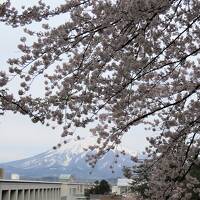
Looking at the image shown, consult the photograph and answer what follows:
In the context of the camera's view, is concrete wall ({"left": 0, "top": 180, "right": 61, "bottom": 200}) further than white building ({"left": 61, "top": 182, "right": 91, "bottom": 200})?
No

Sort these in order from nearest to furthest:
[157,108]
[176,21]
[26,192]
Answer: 1. [176,21]
2. [157,108]
3. [26,192]

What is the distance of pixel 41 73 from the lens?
6.48 metres

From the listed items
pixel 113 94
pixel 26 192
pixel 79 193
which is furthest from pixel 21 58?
pixel 79 193

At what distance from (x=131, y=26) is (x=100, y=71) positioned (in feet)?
2.18

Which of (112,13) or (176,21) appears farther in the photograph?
(176,21)

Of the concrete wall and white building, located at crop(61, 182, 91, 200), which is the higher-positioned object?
white building, located at crop(61, 182, 91, 200)

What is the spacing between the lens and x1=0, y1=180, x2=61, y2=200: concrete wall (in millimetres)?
44719

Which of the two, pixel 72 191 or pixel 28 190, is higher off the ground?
pixel 72 191

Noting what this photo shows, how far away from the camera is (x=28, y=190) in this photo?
55.5 meters

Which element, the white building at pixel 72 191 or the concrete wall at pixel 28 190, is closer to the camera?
the concrete wall at pixel 28 190

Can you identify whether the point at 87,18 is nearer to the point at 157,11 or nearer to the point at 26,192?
the point at 157,11

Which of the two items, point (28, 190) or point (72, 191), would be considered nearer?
point (28, 190)

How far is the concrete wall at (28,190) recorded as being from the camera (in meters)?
44.7

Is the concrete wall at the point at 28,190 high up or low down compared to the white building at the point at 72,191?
down
